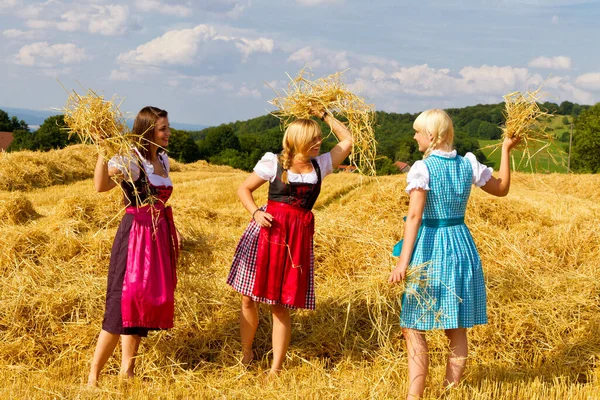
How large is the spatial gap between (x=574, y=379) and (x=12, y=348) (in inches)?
154

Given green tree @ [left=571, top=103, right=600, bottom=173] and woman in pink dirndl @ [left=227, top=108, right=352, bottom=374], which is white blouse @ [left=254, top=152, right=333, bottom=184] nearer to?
woman in pink dirndl @ [left=227, top=108, right=352, bottom=374]

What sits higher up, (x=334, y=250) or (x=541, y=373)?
(x=334, y=250)

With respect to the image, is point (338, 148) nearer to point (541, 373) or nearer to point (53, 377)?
point (541, 373)

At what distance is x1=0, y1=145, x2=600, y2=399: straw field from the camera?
371 centimetres

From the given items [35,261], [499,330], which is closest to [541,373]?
[499,330]

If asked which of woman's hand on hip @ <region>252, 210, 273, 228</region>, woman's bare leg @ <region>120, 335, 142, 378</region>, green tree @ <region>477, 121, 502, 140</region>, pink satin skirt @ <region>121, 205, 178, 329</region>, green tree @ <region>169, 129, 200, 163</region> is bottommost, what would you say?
woman's bare leg @ <region>120, 335, 142, 378</region>

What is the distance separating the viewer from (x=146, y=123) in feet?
12.4

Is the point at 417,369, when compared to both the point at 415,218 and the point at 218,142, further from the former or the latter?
the point at 218,142

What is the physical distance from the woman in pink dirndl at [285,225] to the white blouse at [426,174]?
2.39 ft

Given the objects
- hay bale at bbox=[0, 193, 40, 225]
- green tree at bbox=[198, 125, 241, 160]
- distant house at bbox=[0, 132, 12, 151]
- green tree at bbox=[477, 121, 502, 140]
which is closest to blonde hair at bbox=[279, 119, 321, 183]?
hay bale at bbox=[0, 193, 40, 225]

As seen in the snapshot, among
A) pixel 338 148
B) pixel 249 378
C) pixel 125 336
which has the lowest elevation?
→ pixel 249 378

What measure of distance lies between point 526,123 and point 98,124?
2619 mm

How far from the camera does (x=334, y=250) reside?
623 centimetres

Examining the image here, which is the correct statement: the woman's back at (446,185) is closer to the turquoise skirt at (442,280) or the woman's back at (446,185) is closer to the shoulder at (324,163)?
the turquoise skirt at (442,280)
